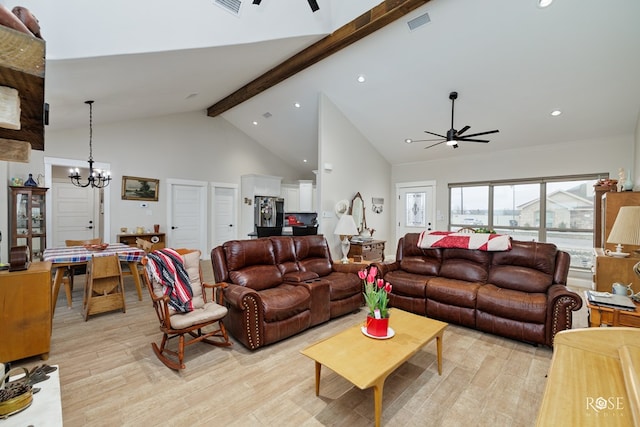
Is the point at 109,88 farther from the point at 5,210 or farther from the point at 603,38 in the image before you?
the point at 603,38

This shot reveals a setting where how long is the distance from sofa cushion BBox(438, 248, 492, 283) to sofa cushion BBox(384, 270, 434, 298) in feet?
0.91

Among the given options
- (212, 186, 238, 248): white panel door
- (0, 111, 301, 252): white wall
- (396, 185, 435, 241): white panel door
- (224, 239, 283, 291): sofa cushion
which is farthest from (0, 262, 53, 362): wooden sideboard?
(396, 185, 435, 241): white panel door

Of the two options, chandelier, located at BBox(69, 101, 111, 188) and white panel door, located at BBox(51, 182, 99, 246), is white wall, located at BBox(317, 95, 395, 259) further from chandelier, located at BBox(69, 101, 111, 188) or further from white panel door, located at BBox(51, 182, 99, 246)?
white panel door, located at BBox(51, 182, 99, 246)

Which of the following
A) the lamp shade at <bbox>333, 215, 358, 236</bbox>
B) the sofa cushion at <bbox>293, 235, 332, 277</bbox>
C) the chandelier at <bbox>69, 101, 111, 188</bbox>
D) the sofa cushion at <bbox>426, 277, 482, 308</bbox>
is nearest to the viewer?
the sofa cushion at <bbox>426, 277, 482, 308</bbox>

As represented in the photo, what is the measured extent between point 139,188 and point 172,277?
4.34 metres

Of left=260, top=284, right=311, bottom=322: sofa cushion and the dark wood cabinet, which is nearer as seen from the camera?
left=260, top=284, right=311, bottom=322: sofa cushion

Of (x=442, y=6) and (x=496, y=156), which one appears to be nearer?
(x=442, y=6)

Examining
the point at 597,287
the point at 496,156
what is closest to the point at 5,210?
the point at 597,287

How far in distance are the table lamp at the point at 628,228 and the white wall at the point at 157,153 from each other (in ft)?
23.0

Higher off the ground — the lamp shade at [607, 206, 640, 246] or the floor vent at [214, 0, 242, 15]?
the floor vent at [214, 0, 242, 15]

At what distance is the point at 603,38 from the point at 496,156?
114 inches

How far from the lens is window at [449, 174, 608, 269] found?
17.2 feet

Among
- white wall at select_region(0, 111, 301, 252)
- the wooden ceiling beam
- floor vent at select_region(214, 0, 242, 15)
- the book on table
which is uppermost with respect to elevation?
the wooden ceiling beam

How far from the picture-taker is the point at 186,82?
4.49m
